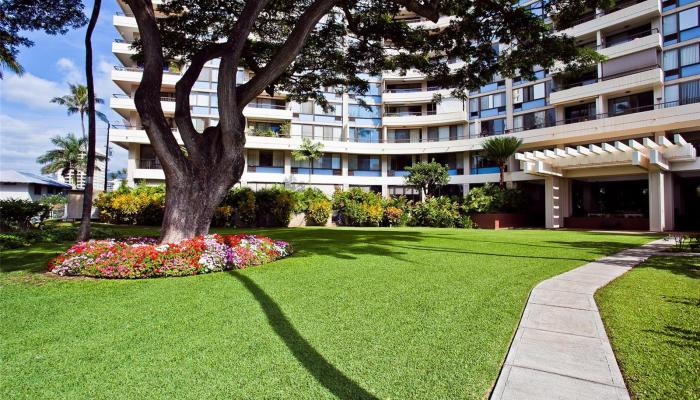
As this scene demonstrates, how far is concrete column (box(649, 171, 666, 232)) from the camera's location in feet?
72.9

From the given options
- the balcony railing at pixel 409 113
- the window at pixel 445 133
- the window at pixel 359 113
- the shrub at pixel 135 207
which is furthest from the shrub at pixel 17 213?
the window at pixel 445 133

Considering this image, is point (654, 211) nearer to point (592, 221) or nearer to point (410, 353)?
point (592, 221)

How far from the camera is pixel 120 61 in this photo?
1431 inches

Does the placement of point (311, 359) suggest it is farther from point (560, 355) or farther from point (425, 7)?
point (425, 7)

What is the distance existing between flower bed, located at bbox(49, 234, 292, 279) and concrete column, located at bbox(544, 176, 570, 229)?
23.5m

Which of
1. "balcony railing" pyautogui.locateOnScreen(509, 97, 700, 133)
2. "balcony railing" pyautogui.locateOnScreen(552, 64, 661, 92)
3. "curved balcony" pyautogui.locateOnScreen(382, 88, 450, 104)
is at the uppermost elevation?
"curved balcony" pyautogui.locateOnScreen(382, 88, 450, 104)

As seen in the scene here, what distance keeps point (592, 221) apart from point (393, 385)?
27834 mm

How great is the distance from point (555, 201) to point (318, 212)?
16.2 meters

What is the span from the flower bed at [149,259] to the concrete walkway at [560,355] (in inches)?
231

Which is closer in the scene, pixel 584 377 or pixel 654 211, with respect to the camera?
pixel 584 377

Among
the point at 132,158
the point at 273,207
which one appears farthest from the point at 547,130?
the point at 132,158

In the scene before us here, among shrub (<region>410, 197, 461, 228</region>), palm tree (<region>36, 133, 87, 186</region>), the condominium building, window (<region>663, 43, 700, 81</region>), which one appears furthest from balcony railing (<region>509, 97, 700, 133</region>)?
palm tree (<region>36, 133, 87, 186</region>)

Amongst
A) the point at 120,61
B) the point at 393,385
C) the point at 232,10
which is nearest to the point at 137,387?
the point at 393,385

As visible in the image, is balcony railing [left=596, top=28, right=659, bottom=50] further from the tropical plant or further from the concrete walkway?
the concrete walkway
